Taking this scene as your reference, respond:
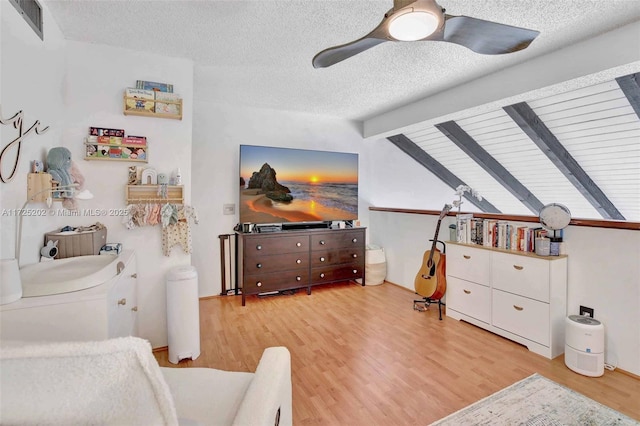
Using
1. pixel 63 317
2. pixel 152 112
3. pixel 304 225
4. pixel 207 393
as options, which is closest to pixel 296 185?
pixel 304 225

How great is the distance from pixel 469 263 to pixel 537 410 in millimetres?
1367

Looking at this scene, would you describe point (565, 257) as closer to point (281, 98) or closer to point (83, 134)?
point (281, 98)

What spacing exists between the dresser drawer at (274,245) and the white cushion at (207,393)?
224 centimetres

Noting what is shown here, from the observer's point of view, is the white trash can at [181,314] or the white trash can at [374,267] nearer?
the white trash can at [181,314]

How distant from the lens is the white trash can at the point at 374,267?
4250mm

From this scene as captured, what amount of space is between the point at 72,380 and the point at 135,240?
2.07 metres

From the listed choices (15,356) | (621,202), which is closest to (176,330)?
(15,356)

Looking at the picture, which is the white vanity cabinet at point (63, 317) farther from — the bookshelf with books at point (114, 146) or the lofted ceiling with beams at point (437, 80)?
the lofted ceiling with beams at point (437, 80)

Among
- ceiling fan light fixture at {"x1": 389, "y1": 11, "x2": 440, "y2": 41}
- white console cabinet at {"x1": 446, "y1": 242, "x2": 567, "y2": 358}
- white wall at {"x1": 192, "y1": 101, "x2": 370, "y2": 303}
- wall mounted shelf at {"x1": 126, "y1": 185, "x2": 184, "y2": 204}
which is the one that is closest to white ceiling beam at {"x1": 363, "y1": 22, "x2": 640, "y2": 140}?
white console cabinet at {"x1": 446, "y1": 242, "x2": 567, "y2": 358}

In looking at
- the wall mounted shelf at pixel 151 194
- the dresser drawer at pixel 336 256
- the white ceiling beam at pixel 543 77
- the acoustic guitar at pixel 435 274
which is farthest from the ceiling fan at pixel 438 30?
the dresser drawer at pixel 336 256

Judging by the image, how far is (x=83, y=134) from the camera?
7.31ft

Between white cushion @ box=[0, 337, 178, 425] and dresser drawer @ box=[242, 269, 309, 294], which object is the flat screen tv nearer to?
dresser drawer @ box=[242, 269, 309, 294]

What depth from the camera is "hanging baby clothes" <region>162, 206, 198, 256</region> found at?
243cm

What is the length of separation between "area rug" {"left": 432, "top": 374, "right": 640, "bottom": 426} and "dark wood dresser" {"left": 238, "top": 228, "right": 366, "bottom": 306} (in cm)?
231
